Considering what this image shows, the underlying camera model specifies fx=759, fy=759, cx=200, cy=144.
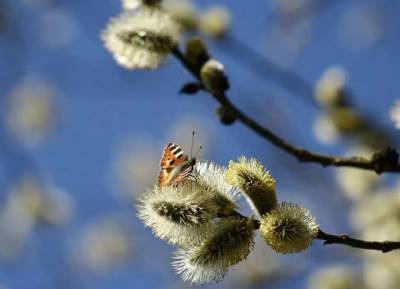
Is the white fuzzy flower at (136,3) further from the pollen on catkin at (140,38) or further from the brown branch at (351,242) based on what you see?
the brown branch at (351,242)

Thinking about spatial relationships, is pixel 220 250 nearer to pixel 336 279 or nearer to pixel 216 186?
pixel 216 186

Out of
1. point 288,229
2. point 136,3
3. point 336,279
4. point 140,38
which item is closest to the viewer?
point 288,229

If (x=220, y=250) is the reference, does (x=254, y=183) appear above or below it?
above

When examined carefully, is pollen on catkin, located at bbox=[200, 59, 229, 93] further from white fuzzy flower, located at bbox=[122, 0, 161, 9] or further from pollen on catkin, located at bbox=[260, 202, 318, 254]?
pollen on catkin, located at bbox=[260, 202, 318, 254]

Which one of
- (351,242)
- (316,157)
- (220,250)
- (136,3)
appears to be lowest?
(220,250)

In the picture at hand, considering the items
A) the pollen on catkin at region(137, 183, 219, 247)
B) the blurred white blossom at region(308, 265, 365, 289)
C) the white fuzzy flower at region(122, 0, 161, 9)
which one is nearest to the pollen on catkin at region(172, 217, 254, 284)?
the pollen on catkin at region(137, 183, 219, 247)

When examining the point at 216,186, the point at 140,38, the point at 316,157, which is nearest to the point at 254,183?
the point at 216,186
